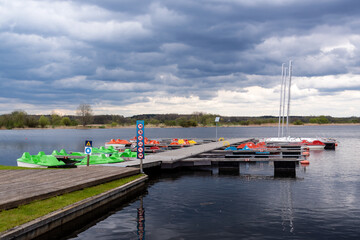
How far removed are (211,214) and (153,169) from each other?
13768 millimetres

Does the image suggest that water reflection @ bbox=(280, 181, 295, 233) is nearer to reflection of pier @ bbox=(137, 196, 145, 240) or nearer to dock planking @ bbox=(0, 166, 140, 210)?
reflection of pier @ bbox=(137, 196, 145, 240)

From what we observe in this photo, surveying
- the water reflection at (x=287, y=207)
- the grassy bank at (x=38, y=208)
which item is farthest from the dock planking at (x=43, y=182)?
the water reflection at (x=287, y=207)

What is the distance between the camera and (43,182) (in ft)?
47.4

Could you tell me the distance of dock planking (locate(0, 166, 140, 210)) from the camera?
444 inches

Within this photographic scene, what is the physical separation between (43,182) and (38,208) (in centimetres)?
393

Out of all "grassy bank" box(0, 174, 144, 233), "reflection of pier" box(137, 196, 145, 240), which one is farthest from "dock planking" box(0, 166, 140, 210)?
"reflection of pier" box(137, 196, 145, 240)

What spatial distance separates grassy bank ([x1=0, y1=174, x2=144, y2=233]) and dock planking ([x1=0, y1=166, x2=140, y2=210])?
0.78 ft

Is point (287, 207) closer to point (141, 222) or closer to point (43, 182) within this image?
point (141, 222)

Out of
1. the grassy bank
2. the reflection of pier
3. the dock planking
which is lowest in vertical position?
the reflection of pier

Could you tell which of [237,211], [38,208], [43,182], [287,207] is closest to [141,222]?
[38,208]

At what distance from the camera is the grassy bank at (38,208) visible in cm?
934

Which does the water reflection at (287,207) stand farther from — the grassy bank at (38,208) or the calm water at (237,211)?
the grassy bank at (38,208)

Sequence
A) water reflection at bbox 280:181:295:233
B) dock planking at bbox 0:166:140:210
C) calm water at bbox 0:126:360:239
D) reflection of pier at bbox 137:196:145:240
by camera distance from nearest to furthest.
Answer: dock planking at bbox 0:166:140:210 < reflection of pier at bbox 137:196:145:240 < calm water at bbox 0:126:360:239 < water reflection at bbox 280:181:295:233

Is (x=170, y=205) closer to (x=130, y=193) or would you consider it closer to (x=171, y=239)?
(x=130, y=193)
